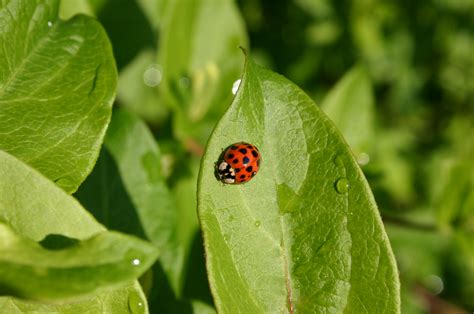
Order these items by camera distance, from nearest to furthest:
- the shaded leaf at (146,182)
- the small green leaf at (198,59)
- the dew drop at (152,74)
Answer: the shaded leaf at (146,182)
the small green leaf at (198,59)
the dew drop at (152,74)

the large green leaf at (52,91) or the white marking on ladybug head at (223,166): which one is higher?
the large green leaf at (52,91)

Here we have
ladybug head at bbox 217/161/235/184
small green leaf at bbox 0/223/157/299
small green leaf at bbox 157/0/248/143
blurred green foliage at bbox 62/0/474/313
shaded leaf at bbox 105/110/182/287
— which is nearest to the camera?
small green leaf at bbox 0/223/157/299

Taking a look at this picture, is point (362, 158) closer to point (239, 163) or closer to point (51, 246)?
point (239, 163)

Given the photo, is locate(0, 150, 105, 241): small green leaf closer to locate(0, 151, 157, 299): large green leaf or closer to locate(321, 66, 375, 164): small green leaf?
locate(0, 151, 157, 299): large green leaf

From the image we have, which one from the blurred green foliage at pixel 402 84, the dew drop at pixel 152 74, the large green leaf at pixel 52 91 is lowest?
the blurred green foliage at pixel 402 84

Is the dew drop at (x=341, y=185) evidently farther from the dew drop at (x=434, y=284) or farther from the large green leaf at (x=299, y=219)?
the dew drop at (x=434, y=284)

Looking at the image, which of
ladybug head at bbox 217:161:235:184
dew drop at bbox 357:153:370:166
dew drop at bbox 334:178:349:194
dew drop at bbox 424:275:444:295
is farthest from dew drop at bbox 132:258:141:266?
dew drop at bbox 424:275:444:295

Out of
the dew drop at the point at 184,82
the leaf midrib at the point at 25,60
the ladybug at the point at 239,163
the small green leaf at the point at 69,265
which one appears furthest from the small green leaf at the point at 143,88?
the small green leaf at the point at 69,265
